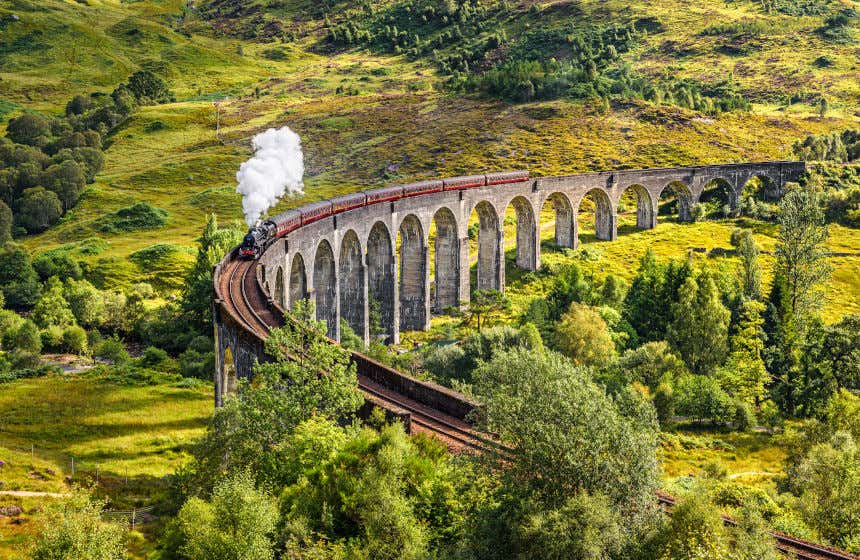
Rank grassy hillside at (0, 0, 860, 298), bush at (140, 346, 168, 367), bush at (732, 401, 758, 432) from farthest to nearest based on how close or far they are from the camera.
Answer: grassy hillside at (0, 0, 860, 298)
bush at (140, 346, 168, 367)
bush at (732, 401, 758, 432)

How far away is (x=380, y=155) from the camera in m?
133

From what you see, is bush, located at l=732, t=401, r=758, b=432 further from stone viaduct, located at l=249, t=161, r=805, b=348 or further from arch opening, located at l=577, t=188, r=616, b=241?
arch opening, located at l=577, t=188, r=616, b=241

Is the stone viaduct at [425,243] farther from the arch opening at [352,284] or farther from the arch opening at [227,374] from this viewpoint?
the arch opening at [227,374]

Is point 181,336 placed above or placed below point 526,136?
below

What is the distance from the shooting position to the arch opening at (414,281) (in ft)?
240

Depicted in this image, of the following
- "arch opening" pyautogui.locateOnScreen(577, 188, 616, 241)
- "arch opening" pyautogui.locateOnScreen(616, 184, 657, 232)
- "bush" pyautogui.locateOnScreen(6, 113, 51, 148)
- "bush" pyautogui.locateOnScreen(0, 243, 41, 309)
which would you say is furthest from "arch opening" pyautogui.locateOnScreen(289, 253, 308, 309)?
"bush" pyautogui.locateOnScreen(6, 113, 51, 148)

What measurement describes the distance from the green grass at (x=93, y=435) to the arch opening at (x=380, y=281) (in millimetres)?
15671

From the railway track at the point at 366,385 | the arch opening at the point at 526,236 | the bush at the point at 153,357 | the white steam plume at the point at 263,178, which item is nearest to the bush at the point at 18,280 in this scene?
the white steam plume at the point at 263,178

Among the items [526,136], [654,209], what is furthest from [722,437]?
[526,136]

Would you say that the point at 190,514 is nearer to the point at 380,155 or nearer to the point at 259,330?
the point at 259,330

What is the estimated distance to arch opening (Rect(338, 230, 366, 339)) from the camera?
65438 millimetres

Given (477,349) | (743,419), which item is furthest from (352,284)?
(743,419)

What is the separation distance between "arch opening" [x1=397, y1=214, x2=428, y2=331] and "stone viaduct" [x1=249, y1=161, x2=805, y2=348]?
0.30 ft

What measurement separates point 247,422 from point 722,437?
114 ft
